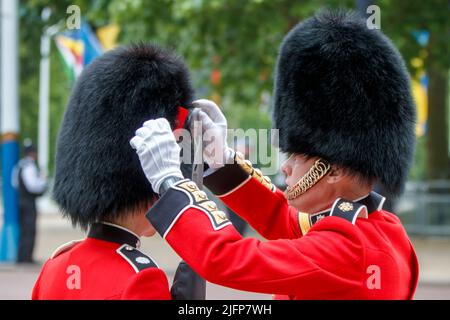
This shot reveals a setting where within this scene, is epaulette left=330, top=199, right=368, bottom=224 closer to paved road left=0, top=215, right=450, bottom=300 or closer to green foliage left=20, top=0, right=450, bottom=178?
paved road left=0, top=215, right=450, bottom=300

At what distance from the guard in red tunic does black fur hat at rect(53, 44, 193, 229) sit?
0.18 m

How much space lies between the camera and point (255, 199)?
3.12 meters

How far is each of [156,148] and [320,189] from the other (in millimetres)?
592

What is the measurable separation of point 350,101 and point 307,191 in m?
0.32

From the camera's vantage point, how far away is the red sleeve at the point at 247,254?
2385 millimetres

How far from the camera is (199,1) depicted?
1095 cm

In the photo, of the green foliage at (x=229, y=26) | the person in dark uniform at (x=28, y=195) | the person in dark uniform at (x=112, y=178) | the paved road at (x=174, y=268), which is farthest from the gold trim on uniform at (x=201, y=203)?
the person in dark uniform at (x=28, y=195)

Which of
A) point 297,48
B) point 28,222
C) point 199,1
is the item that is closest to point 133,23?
point 199,1

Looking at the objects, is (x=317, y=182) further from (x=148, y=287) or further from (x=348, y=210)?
(x=148, y=287)

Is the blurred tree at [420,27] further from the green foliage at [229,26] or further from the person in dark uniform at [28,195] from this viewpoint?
the person in dark uniform at [28,195]

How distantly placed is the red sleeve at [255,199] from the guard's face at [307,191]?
0.86 feet

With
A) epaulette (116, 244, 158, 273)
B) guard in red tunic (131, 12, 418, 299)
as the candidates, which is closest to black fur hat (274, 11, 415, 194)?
guard in red tunic (131, 12, 418, 299)

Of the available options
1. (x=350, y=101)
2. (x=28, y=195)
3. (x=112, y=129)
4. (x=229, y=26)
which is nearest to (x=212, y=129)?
(x=112, y=129)
